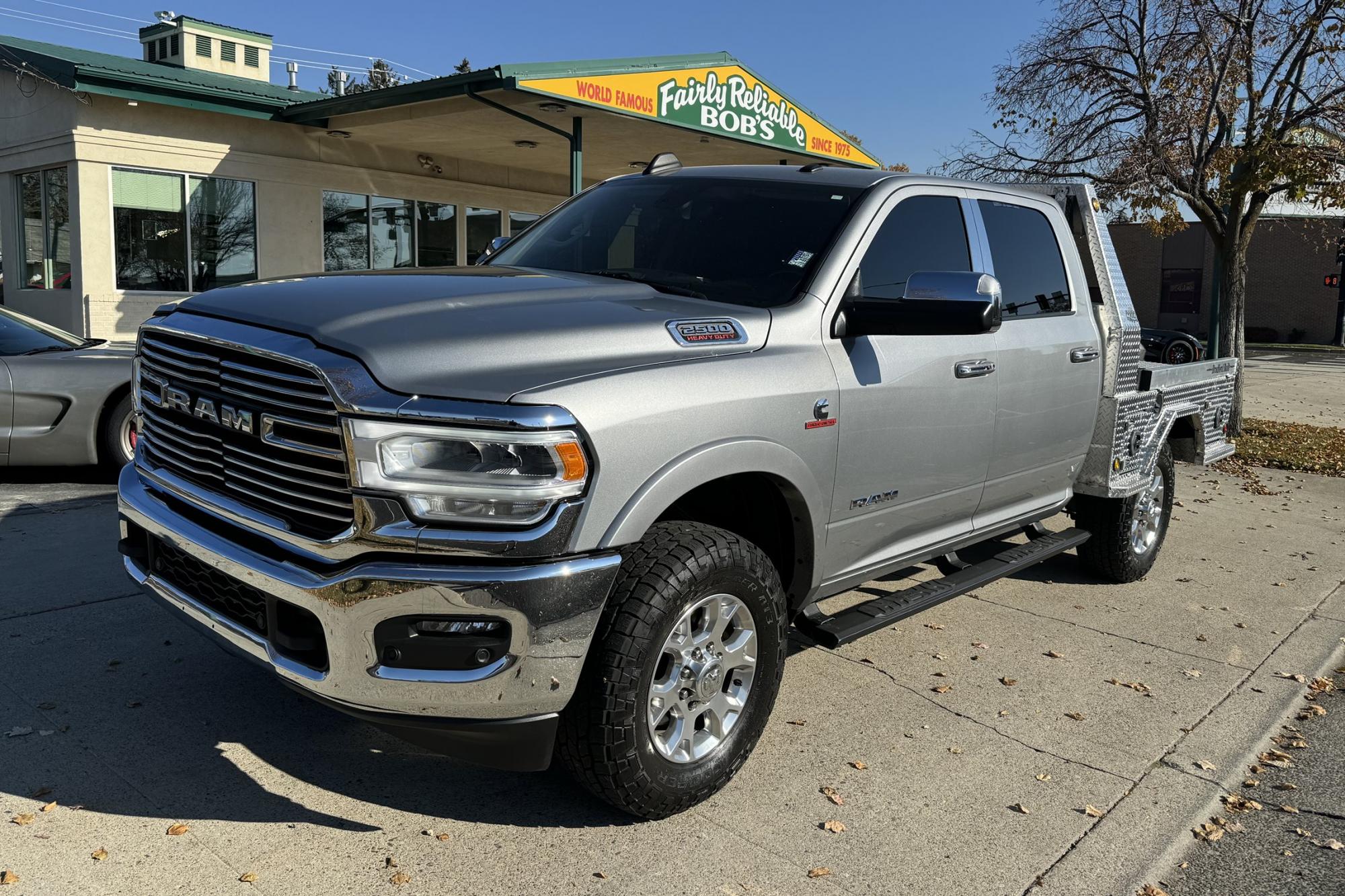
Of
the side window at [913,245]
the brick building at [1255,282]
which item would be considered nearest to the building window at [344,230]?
the side window at [913,245]

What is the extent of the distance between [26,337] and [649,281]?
607cm

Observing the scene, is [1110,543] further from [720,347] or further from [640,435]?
[640,435]

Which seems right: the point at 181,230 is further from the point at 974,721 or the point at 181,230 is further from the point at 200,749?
the point at 974,721

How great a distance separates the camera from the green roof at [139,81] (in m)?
13.9

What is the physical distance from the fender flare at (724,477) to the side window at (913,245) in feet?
2.64

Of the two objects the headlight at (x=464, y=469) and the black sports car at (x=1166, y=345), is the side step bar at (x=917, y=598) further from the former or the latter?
the black sports car at (x=1166, y=345)

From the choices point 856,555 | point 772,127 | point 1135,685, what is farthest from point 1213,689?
point 772,127

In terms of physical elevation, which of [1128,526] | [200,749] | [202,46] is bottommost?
[200,749]

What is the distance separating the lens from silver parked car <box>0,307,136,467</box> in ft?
25.2

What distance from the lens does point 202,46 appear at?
70.2ft

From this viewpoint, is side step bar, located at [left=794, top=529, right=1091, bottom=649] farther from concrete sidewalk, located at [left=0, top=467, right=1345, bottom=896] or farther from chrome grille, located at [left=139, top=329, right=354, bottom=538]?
chrome grille, located at [left=139, top=329, right=354, bottom=538]

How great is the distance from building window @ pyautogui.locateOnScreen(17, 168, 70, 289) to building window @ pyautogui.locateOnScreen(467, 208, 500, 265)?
6734 mm

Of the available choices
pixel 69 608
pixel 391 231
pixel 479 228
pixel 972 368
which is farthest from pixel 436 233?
pixel 972 368

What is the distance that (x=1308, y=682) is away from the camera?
502cm
